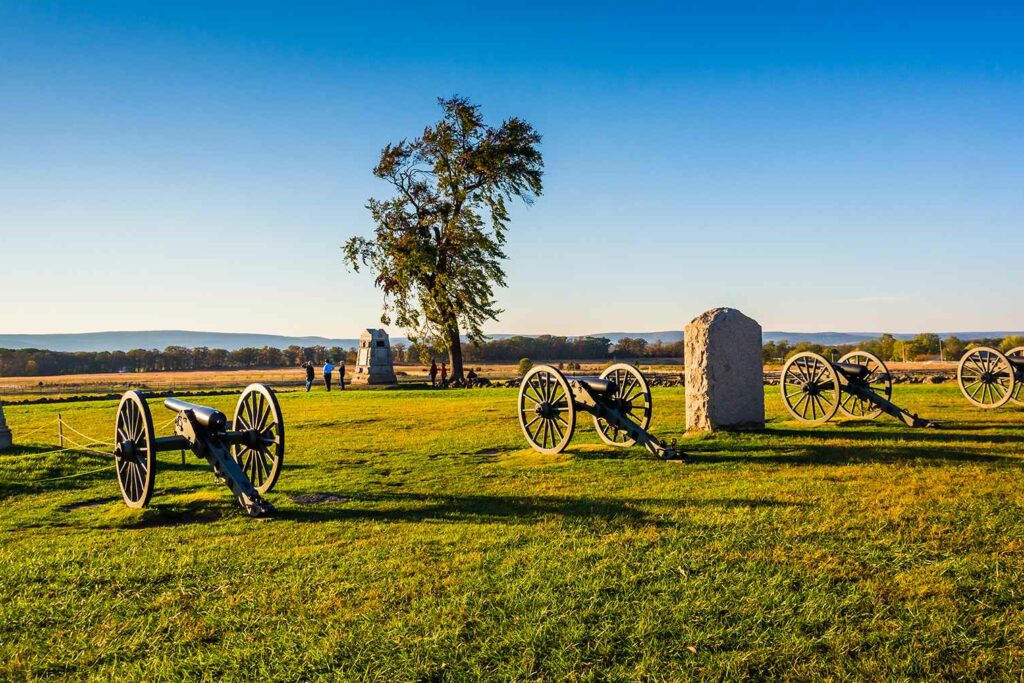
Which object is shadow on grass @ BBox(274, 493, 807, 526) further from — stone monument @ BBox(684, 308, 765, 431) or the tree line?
the tree line

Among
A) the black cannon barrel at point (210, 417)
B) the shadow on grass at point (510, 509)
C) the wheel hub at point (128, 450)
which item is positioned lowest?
Result: the shadow on grass at point (510, 509)

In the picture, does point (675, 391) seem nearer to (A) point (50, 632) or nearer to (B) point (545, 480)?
(B) point (545, 480)

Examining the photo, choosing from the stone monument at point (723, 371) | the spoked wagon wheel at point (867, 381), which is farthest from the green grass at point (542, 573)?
the spoked wagon wheel at point (867, 381)

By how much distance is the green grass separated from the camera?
4008 mm

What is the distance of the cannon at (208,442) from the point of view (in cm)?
786

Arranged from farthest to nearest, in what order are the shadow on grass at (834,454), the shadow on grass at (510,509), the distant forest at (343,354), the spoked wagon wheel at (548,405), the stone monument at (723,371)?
1. the distant forest at (343,354)
2. the stone monument at (723,371)
3. the spoked wagon wheel at (548,405)
4. the shadow on grass at (834,454)
5. the shadow on grass at (510,509)

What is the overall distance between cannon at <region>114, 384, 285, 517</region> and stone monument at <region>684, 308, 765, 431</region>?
767 centimetres

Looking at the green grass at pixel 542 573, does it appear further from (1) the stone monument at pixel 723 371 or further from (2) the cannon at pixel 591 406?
(1) the stone monument at pixel 723 371

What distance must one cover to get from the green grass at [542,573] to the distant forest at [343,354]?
38.2m

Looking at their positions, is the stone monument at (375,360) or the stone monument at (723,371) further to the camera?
the stone monument at (375,360)

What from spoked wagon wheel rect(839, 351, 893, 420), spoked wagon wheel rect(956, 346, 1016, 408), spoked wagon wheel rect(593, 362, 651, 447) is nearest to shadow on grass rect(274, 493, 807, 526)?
spoked wagon wheel rect(593, 362, 651, 447)

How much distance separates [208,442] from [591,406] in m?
6.07

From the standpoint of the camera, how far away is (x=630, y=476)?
9.55 meters

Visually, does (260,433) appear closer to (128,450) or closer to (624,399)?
(128,450)
